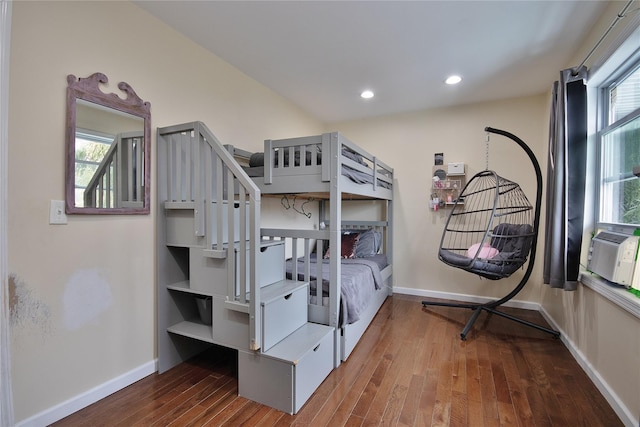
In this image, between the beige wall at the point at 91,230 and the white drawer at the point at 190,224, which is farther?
the white drawer at the point at 190,224

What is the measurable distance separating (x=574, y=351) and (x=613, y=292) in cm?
84

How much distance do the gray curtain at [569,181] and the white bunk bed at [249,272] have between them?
145 centimetres

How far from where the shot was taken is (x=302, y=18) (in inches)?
77.5

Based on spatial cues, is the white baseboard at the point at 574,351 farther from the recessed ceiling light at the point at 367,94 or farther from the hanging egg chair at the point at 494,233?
the recessed ceiling light at the point at 367,94

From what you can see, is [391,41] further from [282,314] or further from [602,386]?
[602,386]

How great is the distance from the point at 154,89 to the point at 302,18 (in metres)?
1.12

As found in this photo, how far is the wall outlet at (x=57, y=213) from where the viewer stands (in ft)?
4.95

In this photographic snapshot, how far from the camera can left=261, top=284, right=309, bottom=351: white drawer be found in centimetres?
172

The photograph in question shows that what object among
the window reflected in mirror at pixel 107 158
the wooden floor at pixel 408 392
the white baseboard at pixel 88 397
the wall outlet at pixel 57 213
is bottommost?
the wooden floor at pixel 408 392

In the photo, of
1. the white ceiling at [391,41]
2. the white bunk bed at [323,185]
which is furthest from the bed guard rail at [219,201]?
the white ceiling at [391,41]

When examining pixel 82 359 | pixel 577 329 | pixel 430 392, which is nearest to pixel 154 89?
pixel 82 359

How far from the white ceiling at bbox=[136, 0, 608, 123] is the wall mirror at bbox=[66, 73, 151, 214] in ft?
2.27

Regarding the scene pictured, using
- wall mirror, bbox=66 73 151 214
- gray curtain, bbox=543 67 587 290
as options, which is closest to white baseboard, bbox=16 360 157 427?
wall mirror, bbox=66 73 151 214

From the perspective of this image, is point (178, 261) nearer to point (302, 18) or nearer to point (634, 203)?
→ point (302, 18)
